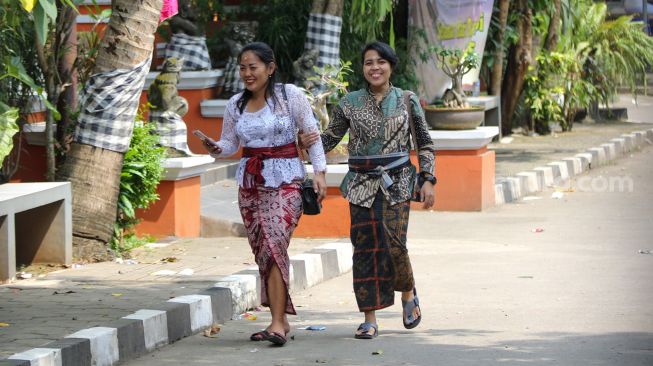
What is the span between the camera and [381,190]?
23.4 ft

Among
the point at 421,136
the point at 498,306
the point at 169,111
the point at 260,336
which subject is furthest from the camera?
the point at 169,111

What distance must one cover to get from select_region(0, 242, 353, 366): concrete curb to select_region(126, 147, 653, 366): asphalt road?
95 mm

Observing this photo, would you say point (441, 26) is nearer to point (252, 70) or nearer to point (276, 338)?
point (252, 70)

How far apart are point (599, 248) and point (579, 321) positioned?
3578 millimetres

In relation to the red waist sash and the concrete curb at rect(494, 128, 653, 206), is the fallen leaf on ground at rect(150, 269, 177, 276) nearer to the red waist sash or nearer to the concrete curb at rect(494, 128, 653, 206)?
the red waist sash

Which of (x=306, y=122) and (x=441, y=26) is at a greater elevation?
(x=441, y=26)

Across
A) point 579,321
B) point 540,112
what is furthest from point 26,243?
point 540,112

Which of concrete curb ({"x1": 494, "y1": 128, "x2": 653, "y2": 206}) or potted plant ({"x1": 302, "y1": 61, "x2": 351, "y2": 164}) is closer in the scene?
potted plant ({"x1": 302, "y1": 61, "x2": 351, "y2": 164})

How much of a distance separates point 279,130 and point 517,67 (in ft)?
49.2

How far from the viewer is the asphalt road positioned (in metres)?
6.48

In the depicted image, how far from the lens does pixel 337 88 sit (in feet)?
39.7

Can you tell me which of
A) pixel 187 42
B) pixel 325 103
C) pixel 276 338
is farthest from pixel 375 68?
pixel 187 42

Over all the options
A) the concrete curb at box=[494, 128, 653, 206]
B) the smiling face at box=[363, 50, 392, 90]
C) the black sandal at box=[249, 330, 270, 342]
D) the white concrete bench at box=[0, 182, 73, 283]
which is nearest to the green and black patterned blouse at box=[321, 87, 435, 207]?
the smiling face at box=[363, 50, 392, 90]

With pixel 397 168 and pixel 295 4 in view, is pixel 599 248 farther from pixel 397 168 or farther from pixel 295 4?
pixel 295 4
